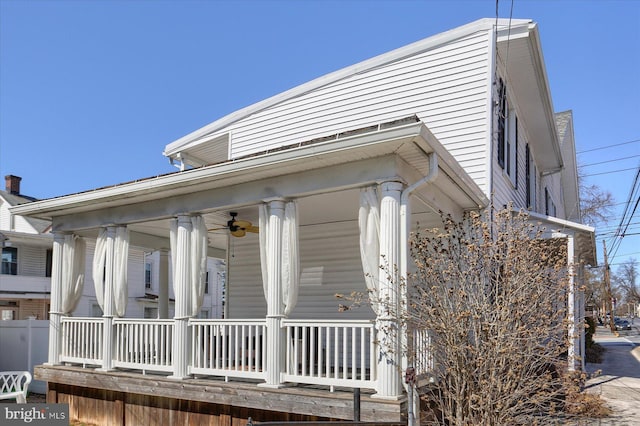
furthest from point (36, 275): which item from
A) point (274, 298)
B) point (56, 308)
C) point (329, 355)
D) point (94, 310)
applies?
point (329, 355)

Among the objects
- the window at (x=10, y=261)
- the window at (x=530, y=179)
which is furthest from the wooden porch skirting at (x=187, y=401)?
the window at (x=10, y=261)

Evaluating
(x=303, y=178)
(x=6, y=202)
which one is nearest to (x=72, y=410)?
(x=303, y=178)

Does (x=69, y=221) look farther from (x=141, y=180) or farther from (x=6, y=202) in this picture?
(x=6, y=202)

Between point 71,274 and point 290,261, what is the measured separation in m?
4.89

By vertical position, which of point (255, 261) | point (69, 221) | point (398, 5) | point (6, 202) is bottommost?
point (255, 261)

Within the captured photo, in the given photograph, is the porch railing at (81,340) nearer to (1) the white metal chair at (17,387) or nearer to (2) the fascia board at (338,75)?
(1) the white metal chair at (17,387)

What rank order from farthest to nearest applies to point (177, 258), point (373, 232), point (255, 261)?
point (255, 261) → point (177, 258) → point (373, 232)

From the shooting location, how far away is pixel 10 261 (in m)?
20.4

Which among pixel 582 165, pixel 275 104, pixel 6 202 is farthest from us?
pixel 582 165

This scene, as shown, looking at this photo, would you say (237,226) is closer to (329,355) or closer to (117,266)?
(117,266)

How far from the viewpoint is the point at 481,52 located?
9078 mm

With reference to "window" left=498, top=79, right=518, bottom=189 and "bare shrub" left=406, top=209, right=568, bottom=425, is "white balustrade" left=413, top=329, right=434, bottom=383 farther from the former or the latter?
"window" left=498, top=79, right=518, bottom=189

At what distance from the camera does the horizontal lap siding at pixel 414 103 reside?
902 centimetres

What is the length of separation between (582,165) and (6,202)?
3146 centimetres
